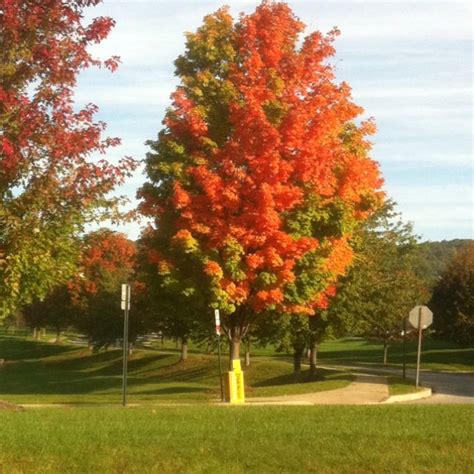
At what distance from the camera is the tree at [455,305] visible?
5938 centimetres

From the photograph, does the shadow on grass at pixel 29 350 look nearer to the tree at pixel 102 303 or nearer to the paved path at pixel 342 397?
the tree at pixel 102 303

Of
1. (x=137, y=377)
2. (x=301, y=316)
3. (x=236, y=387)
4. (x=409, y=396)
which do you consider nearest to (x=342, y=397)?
(x=409, y=396)

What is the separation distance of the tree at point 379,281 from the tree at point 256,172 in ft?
26.9

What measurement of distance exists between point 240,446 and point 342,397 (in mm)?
17781

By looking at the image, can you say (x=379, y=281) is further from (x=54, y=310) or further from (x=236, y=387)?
(x=54, y=310)

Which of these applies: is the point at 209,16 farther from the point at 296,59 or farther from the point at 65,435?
the point at 65,435

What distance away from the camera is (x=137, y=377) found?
164 feet

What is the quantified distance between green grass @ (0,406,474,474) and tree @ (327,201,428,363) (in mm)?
22586

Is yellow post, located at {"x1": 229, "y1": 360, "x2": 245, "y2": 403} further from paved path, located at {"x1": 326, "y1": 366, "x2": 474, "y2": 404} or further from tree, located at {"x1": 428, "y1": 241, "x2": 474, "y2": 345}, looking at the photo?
tree, located at {"x1": 428, "y1": 241, "x2": 474, "y2": 345}

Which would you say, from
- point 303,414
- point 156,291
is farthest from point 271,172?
point 303,414

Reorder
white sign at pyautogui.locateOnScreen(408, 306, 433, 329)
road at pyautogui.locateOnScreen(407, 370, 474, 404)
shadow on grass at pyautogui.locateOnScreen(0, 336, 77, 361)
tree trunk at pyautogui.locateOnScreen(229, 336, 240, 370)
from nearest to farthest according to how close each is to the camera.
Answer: tree trunk at pyautogui.locateOnScreen(229, 336, 240, 370) < road at pyautogui.locateOnScreen(407, 370, 474, 404) < white sign at pyautogui.locateOnScreen(408, 306, 433, 329) < shadow on grass at pyautogui.locateOnScreen(0, 336, 77, 361)

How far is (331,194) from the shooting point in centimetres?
2617

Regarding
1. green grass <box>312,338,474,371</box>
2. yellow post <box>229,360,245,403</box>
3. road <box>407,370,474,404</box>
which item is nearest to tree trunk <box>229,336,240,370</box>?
yellow post <box>229,360,245,403</box>

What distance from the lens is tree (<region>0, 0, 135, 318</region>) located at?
41.4ft
